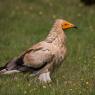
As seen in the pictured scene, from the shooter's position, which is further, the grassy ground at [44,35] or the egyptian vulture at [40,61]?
the egyptian vulture at [40,61]

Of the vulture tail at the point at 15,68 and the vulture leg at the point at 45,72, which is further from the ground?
the vulture tail at the point at 15,68

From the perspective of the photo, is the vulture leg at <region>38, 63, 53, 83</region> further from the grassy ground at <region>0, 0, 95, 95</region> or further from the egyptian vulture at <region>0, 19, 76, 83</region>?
the grassy ground at <region>0, 0, 95, 95</region>

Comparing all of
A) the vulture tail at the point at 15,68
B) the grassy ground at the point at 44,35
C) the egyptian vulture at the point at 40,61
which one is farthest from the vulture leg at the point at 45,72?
the vulture tail at the point at 15,68

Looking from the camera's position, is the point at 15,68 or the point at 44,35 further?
the point at 44,35

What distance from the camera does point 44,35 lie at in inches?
679

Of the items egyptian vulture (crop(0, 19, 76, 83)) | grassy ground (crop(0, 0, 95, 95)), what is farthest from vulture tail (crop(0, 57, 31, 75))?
grassy ground (crop(0, 0, 95, 95))

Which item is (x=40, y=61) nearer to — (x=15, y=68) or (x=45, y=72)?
(x=45, y=72)

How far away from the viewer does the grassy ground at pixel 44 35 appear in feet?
32.9

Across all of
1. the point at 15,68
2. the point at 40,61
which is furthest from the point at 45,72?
the point at 15,68

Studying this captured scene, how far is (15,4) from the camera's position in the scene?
70.8 feet

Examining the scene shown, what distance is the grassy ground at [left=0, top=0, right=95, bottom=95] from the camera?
32.9ft

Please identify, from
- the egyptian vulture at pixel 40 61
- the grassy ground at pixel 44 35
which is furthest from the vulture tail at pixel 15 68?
the grassy ground at pixel 44 35

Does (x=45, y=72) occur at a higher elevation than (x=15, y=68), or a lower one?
lower

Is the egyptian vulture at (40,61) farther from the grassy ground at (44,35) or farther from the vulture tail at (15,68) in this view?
the grassy ground at (44,35)
